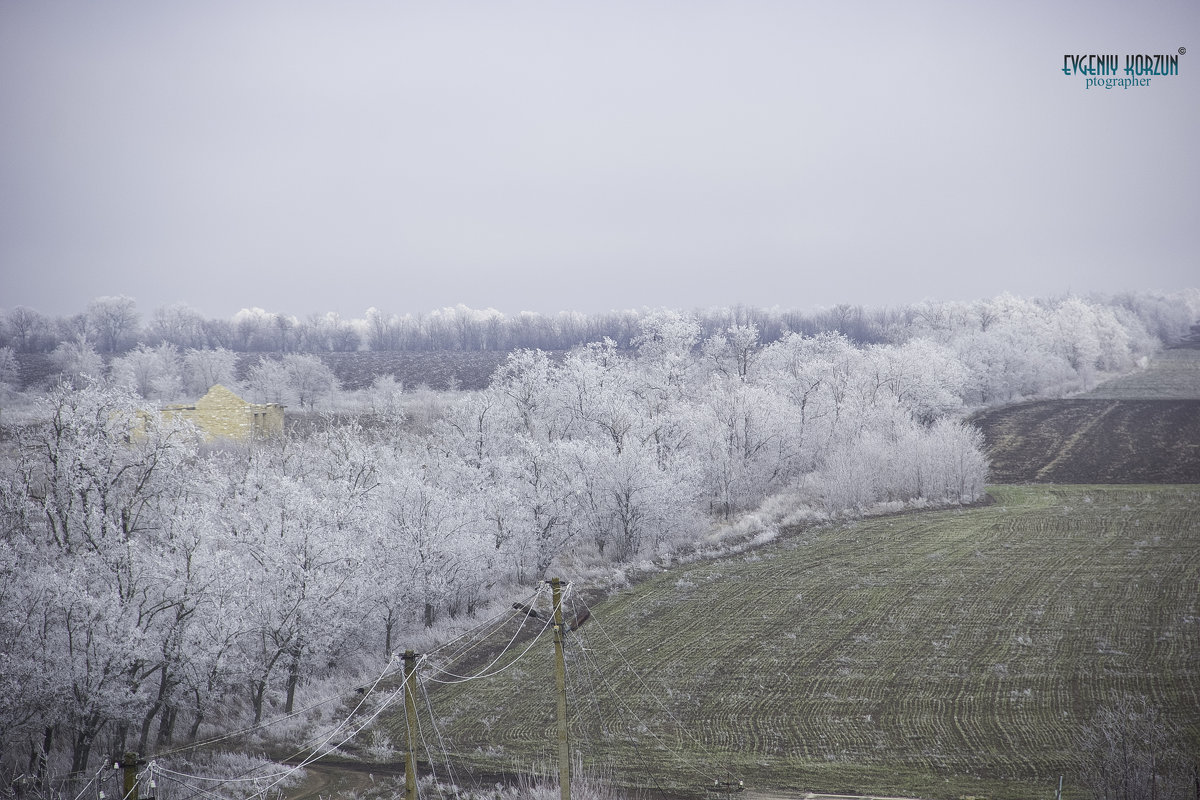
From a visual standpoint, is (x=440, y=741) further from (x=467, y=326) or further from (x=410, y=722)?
(x=467, y=326)

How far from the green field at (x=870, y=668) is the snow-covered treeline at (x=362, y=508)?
17.0 feet

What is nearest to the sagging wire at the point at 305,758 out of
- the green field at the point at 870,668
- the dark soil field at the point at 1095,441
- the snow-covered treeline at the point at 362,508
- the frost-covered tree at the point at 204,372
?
the green field at the point at 870,668

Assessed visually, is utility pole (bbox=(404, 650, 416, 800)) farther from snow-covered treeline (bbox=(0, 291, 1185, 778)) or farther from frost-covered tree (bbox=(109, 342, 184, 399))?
frost-covered tree (bbox=(109, 342, 184, 399))

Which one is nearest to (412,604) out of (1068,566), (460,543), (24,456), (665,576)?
(460,543)

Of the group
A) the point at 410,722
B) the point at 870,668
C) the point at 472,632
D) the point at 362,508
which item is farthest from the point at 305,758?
the point at 870,668

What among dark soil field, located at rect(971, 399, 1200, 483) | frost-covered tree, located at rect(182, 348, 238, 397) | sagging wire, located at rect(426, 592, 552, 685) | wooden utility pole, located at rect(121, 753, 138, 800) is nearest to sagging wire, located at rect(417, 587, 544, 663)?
sagging wire, located at rect(426, 592, 552, 685)

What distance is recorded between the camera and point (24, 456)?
24125 millimetres

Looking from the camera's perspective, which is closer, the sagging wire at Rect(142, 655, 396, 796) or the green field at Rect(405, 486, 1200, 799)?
the green field at Rect(405, 486, 1200, 799)

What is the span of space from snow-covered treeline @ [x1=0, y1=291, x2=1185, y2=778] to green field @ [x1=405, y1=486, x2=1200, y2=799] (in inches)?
204

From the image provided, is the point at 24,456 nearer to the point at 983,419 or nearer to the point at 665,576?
the point at 665,576

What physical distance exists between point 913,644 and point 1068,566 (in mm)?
10507

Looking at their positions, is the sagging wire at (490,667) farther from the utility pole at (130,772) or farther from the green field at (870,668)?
the utility pole at (130,772)

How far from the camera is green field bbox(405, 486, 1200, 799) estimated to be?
18328mm

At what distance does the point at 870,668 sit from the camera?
77.0ft
